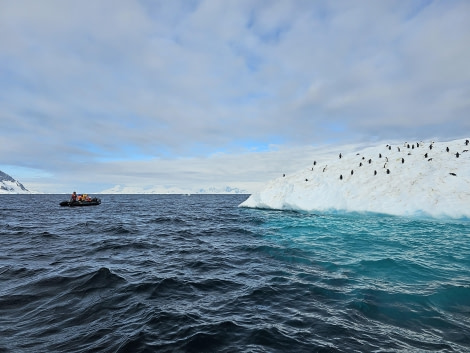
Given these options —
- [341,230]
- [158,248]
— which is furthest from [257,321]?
[341,230]

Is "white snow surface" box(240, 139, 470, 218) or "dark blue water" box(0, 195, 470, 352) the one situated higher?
"white snow surface" box(240, 139, 470, 218)

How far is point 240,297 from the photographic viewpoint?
8.05m

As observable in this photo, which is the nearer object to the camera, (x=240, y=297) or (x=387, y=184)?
(x=240, y=297)

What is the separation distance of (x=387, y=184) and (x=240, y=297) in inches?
983

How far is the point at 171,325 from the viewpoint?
6.21 m

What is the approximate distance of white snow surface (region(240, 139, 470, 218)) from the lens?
893 inches

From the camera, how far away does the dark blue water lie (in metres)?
5.60

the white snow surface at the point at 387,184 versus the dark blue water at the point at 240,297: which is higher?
the white snow surface at the point at 387,184

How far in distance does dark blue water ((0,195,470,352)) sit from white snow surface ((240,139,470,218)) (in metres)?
8.29

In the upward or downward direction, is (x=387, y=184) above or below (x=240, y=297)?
above

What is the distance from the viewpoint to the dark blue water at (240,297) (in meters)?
5.60

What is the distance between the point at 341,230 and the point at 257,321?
14775 millimetres

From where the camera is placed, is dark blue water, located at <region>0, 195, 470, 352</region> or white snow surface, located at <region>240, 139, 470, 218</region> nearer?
dark blue water, located at <region>0, 195, 470, 352</region>

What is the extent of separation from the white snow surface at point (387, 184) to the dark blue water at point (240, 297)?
8288mm
